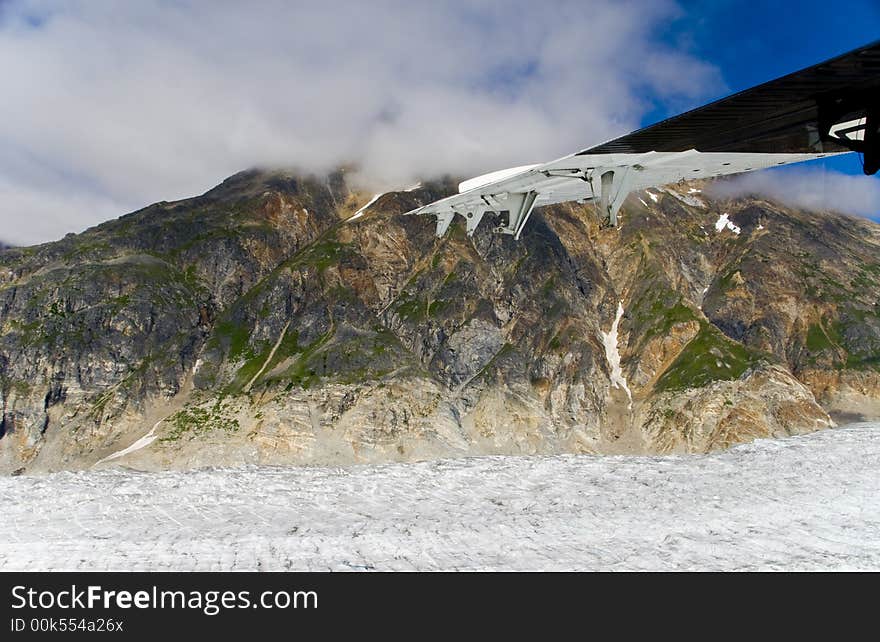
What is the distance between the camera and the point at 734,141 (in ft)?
52.4

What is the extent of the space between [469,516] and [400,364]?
156 m

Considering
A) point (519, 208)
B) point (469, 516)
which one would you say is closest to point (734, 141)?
point (469, 516)

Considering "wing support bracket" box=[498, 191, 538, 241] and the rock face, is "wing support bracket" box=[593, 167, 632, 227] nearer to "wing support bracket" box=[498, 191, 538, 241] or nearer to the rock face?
"wing support bracket" box=[498, 191, 538, 241]

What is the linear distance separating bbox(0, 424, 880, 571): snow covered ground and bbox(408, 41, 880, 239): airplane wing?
7.51 metres

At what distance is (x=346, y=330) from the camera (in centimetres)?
17838

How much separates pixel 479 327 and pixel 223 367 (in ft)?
260

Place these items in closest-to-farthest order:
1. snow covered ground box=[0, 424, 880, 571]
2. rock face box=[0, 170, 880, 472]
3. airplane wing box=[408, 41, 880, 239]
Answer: snow covered ground box=[0, 424, 880, 571], airplane wing box=[408, 41, 880, 239], rock face box=[0, 170, 880, 472]

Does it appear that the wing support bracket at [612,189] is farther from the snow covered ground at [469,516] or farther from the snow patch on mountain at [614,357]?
the snow patch on mountain at [614,357]

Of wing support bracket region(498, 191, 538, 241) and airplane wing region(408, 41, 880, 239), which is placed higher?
wing support bracket region(498, 191, 538, 241)

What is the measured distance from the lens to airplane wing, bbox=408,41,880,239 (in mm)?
11109

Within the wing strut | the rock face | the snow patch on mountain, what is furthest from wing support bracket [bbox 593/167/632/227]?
the snow patch on mountain

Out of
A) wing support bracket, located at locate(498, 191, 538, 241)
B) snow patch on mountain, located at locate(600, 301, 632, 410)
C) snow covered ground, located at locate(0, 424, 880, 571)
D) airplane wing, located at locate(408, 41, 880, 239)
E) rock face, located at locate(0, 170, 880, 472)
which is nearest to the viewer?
snow covered ground, located at locate(0, 424, 880, 571)

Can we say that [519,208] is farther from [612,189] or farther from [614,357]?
[614,357]

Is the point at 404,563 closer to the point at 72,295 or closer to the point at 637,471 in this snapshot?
the point at 637,471
